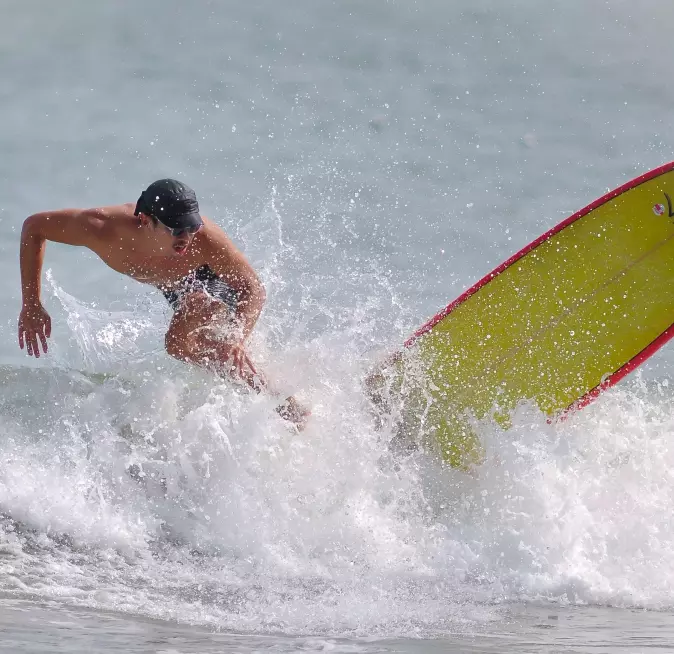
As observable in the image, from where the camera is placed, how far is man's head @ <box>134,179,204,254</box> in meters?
3.03

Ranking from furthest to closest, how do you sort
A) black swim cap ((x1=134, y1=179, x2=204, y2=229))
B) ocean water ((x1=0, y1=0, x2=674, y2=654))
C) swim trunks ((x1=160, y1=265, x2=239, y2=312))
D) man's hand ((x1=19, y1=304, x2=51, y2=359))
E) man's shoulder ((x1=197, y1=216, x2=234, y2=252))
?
swim trunks ((x1=160, y1=265, x2=239, y2=312)) < man's shoulder ((x1=197, y1=216, x2=234, y2=252)) < man's hand ((x1=19, y1=304, x2=51, y2=359)) < black swim cap ((x1=134, y1=179, x2=204, y2=229)) < ocean water ((x1=0, y1=0, x2=674, y2=654))

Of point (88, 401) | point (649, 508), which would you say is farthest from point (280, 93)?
point (649, 508)

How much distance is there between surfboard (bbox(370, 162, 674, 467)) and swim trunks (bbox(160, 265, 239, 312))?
0.80 metres

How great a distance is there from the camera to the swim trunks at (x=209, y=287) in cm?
354

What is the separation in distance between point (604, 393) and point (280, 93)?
37.7ft

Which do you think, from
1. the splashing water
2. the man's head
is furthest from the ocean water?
the man's head

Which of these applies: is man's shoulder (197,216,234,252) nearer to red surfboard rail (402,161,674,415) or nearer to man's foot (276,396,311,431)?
man's foot (276,396,311,431)

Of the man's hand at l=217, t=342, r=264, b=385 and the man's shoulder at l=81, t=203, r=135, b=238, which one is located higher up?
the man's shoulder at l=81, t=203, r=135, b=238

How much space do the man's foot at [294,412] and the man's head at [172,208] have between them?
2.74 feet

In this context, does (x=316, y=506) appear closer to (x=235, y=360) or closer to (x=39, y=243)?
(x=235, y=360)

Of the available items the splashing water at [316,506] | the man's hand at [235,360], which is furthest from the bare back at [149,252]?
the splashing water at [316,506]

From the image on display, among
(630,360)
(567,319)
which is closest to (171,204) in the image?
(567,319)

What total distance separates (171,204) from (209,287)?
0.59 meters

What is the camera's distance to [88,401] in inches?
164
